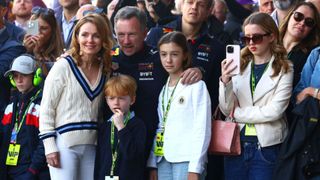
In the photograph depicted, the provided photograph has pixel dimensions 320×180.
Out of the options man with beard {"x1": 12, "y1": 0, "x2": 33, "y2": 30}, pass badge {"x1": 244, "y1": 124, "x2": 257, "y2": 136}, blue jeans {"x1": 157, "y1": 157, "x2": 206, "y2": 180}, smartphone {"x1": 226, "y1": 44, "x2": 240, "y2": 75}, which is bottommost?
blue jeans {"x1": 157, "y1": 157, "x2": 206, "y2": 180}

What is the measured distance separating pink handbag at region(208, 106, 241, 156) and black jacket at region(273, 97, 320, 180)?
443 millimetres

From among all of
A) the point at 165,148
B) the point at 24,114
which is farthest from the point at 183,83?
the point at 24,114

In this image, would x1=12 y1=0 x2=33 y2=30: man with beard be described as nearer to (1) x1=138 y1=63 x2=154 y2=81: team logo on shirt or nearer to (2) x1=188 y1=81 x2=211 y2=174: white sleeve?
(1) x1=138 y1=63 x2=154 y2=81: team logo on shirt

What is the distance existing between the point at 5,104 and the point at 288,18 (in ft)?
9.85

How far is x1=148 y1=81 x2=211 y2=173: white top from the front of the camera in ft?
20.0

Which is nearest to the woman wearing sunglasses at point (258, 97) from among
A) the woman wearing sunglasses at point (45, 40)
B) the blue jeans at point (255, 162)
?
the blue jeans at point (255, 162)

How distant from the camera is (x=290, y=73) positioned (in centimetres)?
615

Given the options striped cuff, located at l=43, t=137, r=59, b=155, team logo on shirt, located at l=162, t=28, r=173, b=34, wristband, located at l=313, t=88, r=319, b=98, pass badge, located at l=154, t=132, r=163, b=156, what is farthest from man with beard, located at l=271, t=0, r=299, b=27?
striped cuff, located at l=43, t=137, r=59, b=155

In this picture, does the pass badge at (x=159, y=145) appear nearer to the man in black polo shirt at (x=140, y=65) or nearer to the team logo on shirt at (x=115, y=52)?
the man in black polo shirt at (x=140, y=65)

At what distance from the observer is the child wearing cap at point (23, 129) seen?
22.5 ft

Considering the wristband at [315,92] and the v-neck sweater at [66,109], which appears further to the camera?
the v-neck sweater at [66,109]

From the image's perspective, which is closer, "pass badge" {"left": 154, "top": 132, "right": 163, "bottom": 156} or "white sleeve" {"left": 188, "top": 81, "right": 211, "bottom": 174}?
"white sleeve" {"left": 188, "top": 81, "right": 211, "bottom": 174}

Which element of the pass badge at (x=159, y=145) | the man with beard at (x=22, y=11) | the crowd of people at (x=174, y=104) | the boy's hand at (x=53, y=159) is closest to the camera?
the crowd of people at (x=174, y=104)

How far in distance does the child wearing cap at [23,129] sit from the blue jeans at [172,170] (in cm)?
121
